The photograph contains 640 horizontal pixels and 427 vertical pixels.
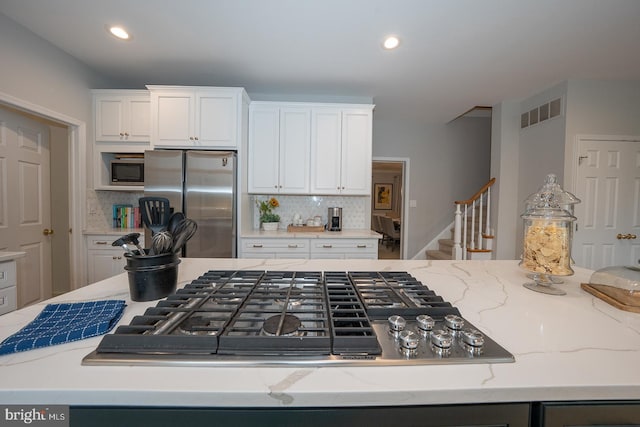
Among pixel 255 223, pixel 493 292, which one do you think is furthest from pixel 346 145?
pixel 493 292

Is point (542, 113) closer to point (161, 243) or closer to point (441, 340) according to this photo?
point (441, 340)

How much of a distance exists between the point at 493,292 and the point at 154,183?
2893 mm

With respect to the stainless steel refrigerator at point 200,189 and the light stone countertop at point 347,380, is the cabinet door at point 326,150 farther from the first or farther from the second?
the light stone countertop at point 347,380

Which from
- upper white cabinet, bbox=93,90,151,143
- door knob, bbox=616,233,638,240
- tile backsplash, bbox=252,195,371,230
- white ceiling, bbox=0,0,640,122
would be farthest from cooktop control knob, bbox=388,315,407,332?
door knob, bbox=616,233,638,240

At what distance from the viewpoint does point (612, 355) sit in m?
0.58

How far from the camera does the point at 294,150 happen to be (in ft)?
10.4

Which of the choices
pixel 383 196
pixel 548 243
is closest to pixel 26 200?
pixel 548 243

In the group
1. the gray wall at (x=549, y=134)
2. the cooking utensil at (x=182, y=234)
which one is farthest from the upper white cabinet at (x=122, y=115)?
the gray wall at (x=549, y=134)

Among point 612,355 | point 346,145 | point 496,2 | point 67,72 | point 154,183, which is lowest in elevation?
point 612,355

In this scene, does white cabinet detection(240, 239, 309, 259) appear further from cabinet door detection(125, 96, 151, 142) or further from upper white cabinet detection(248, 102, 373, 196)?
cabinet door detection(125, 96, 151, 142)

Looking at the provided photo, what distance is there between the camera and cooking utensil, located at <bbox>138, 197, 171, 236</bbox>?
95 centimetres

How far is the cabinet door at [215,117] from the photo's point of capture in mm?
2834

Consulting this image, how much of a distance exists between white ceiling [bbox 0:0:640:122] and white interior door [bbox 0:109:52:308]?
88cm

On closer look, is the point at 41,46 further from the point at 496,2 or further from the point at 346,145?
the point at 496,2
